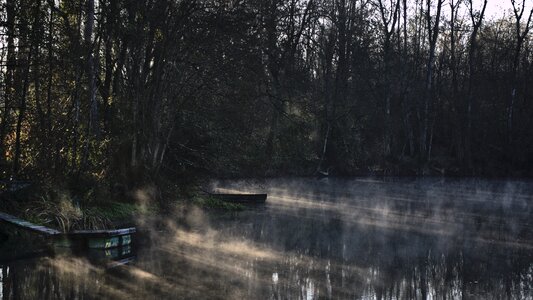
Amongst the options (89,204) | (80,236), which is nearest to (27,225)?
(80,236)

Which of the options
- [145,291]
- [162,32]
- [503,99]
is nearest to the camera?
[145,291]

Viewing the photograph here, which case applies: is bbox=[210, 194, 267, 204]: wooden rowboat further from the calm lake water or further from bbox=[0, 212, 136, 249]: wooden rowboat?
bbox=[0, 212, 136, 249]: wooden rowboat

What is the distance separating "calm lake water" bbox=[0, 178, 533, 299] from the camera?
9.39 meters

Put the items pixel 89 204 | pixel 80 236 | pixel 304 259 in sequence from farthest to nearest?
pixel 89 204
pixel 304 259
pixel 80 236

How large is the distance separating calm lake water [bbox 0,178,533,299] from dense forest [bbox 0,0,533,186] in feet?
8.16

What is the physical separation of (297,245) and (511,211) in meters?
11.8

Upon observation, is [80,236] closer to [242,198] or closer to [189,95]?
[189,95]

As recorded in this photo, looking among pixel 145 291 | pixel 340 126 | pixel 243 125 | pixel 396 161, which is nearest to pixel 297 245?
pixel 145 291

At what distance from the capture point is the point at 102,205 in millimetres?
15578

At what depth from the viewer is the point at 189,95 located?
1870cm

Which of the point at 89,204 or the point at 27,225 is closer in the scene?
the point at 27,225

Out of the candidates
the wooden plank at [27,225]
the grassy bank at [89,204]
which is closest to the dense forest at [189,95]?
the grassy bank at [89,204]

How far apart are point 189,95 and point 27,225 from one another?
322 inches

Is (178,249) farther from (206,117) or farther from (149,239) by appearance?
(206,117)
